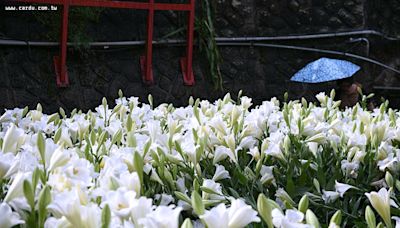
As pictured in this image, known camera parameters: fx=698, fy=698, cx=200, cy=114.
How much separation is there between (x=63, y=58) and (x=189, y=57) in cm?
135

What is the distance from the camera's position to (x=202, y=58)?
7.13 metres

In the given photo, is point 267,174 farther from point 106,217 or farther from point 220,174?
point 106,217

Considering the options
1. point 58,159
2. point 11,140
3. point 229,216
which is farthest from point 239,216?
point 11,140

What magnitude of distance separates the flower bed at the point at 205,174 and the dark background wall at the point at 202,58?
3515 millimetres

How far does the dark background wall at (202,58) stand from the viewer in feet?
20.0

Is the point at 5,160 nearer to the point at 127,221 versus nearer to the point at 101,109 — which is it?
the point at 127,221

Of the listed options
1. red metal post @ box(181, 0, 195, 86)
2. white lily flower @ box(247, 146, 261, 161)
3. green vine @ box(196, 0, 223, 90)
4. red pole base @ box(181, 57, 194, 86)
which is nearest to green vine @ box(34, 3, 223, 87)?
green vine @ box(196, 0, 223, 90)

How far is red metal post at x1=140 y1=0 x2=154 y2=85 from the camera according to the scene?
6535 mm

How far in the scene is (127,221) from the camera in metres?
1.10

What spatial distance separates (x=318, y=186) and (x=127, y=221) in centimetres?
72

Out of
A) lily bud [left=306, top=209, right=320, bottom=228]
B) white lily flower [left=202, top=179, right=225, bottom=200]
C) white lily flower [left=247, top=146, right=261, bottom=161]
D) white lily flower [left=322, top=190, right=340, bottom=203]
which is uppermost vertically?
lily bud [left=306, top=209, right=320, bottom=228]

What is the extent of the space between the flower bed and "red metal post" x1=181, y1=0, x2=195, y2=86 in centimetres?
425

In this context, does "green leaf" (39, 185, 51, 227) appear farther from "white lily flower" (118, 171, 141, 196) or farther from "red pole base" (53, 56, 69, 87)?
"red pole base" (53, 56, 69, 87)

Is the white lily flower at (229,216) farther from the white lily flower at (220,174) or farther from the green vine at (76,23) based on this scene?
the green vine at (76,23)
